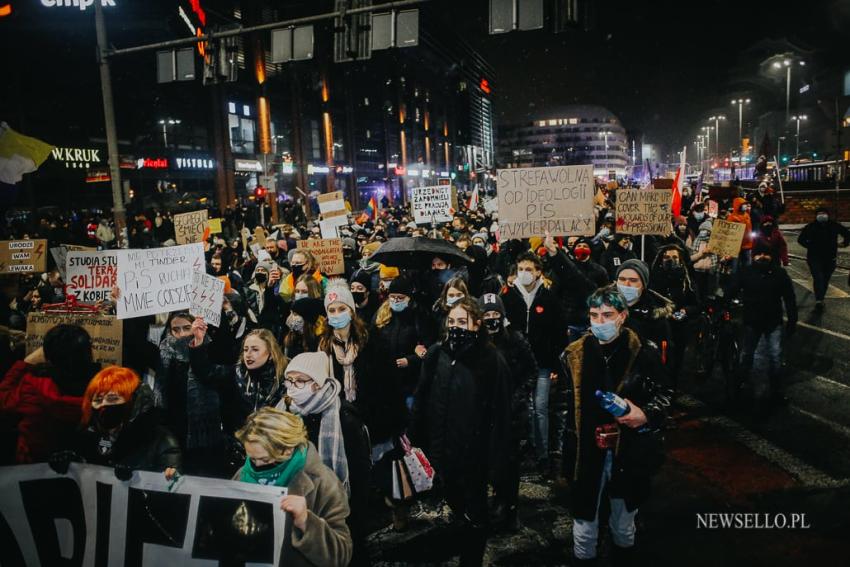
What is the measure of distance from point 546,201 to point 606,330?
13.0 feet

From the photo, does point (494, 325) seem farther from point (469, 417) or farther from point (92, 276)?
point (92, 276)

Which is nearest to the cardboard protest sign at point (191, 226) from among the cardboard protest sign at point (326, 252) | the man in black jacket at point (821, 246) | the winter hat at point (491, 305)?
the cardboard protest sign at point (326, 252)

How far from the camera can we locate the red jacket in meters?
3.70

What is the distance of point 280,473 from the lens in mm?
2721

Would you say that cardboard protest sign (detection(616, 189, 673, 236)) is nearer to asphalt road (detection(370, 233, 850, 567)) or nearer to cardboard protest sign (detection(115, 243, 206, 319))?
asphalt road (detection(370, 233, 850, 567))

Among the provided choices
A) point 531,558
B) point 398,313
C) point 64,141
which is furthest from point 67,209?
point 531,558

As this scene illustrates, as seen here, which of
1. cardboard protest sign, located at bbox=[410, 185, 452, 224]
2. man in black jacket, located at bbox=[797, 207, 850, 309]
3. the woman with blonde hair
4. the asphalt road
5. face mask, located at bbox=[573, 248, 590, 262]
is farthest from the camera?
cardboard protest sign, located at bbox=[410, 185, 452, 224]

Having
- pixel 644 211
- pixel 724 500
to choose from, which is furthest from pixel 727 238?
pixel 724 500

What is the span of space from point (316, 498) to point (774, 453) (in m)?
4.76

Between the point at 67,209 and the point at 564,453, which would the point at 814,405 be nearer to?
the point at 564,453

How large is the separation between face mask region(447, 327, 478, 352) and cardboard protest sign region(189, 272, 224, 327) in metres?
2.41

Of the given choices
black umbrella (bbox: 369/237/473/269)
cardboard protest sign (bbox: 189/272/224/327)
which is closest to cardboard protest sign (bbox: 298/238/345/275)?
black umbrella (bbox: 369/237/473/269)

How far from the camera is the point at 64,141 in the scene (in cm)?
2692

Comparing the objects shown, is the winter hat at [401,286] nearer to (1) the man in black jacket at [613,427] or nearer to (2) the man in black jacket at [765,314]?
(1) the man in black jacket at [613,427]
